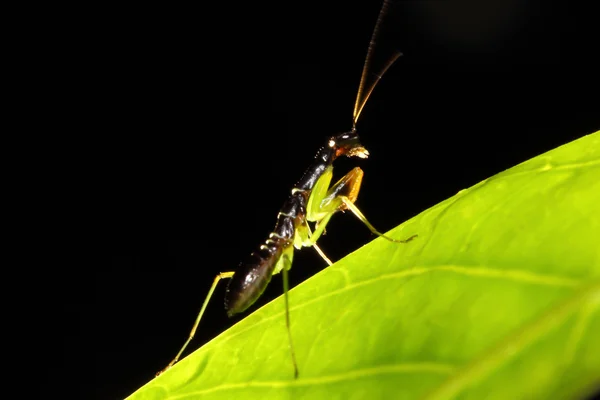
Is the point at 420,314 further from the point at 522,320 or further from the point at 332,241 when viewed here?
the point at 332,241

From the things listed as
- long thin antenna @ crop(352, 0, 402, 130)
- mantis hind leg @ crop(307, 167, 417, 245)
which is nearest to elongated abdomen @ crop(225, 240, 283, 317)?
mantis hind leg @ crop(307, 167, 417, 245)

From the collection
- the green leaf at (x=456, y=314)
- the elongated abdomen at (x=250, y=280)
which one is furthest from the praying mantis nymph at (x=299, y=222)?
the green leaf at (x=456, y=314)

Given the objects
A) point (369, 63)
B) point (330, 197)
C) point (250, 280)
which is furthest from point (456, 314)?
point (330, 197)

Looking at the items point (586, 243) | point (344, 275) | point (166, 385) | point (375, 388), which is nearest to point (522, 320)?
point (586, 243)

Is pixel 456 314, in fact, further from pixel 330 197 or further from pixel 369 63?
pixel 330 197

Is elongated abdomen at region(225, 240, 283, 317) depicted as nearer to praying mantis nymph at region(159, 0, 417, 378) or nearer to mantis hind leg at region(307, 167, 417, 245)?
praying mantis nymph at region(159, 0, 417, 378)

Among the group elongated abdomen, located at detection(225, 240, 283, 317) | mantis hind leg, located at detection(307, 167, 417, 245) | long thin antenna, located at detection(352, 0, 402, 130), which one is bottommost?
elongated abdomen, located at detection(225, 240, 283, 317)

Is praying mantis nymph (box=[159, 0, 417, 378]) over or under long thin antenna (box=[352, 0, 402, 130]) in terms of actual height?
under

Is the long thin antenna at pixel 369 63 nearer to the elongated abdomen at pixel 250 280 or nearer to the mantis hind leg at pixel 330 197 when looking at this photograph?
the mantis hind leg at pixel 330 197
